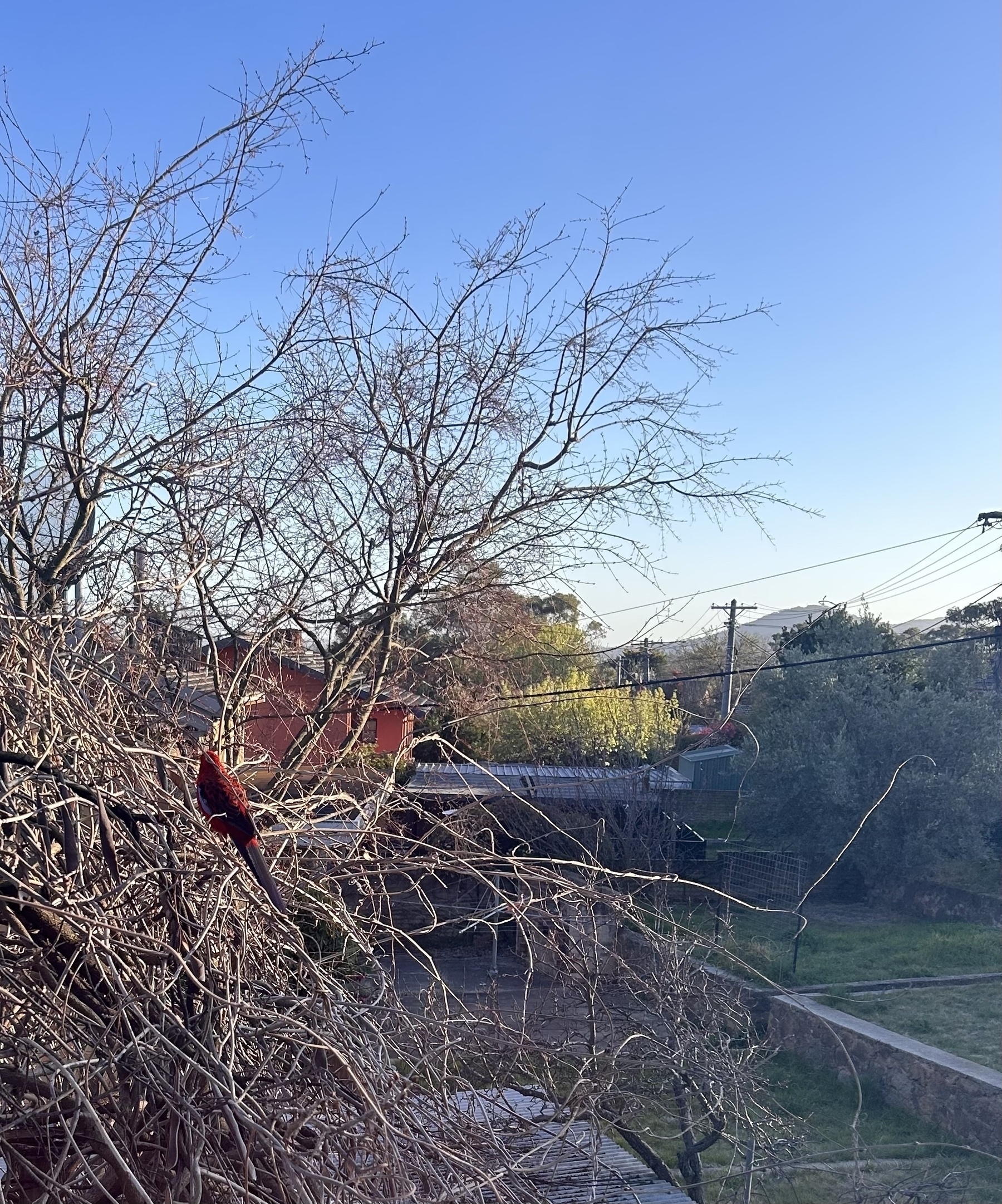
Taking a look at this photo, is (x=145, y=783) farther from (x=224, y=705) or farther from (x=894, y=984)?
(x=894, y=984)

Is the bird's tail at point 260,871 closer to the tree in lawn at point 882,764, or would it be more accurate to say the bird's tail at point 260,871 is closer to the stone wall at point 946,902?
the tree in lawn at point 882,764

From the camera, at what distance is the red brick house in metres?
4.75

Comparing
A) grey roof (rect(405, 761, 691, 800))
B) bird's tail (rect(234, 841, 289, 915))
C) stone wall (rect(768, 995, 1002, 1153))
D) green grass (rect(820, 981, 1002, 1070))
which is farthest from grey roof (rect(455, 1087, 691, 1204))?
green grass (rect(820, 981, 1002, 1070))

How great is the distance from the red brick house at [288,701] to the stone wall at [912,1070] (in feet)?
16.4

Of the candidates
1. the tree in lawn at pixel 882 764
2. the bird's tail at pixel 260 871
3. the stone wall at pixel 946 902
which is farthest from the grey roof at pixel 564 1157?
the stone wall at pixel 946 902

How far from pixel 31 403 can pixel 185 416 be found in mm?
722

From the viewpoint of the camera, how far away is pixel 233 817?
223 cm

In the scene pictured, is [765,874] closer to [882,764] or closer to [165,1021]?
[882,764]

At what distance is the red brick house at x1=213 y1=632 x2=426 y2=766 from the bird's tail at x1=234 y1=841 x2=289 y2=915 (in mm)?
1294

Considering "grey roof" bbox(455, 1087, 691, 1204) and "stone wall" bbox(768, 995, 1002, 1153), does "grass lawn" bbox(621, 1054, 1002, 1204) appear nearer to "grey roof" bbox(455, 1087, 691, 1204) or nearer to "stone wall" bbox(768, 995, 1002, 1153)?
"stone wall" bbox(768, 995, 1002, 1153)

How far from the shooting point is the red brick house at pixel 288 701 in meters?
4.75

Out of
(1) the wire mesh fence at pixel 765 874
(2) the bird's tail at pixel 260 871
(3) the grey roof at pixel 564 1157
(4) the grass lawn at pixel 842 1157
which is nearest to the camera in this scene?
(2) the bird's tail at pixel 260 871

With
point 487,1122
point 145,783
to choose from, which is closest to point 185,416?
point 145,783

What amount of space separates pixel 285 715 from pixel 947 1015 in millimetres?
10470
